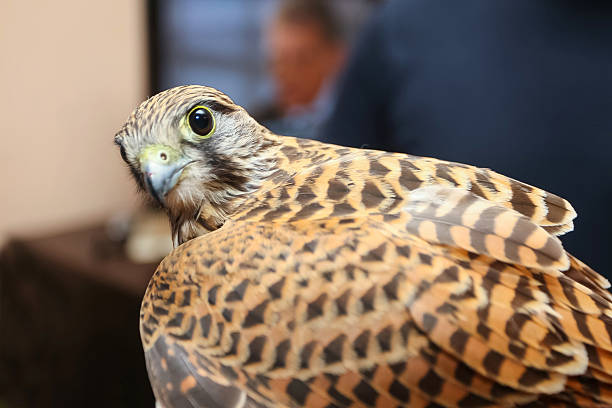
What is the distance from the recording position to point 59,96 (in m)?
2.77

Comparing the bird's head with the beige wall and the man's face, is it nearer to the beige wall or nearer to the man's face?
the beige wall

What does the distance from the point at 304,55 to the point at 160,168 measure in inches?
90.6

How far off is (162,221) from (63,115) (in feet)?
2.08

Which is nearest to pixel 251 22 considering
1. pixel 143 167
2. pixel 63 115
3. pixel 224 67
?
pixel 224 67

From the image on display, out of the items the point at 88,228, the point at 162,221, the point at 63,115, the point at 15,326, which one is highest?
the point at 63,115

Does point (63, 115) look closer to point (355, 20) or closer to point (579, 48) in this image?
point (355, 20)

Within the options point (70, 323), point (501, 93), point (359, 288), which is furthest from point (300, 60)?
point (359, 288)

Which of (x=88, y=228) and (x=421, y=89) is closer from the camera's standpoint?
(x=421, y=89)

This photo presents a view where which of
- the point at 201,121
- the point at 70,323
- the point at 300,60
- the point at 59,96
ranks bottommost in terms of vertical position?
the point at 70,323

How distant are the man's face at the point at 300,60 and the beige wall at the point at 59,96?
2.24 ft

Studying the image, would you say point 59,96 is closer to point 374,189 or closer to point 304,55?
point 304,55

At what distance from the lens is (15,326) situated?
10.2 feet

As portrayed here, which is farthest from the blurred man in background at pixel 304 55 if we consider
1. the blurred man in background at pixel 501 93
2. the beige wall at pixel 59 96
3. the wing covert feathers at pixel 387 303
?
the wing covert feathers at pixel 387 303

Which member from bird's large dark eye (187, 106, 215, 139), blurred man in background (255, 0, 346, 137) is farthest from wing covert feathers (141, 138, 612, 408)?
blurred man in background (255, 0, 346, 137)
